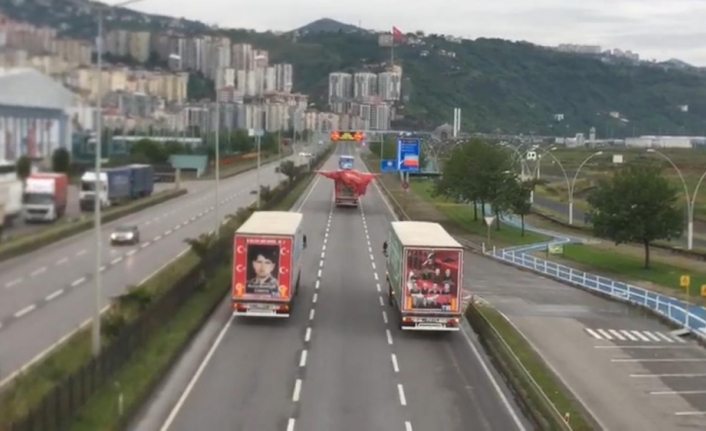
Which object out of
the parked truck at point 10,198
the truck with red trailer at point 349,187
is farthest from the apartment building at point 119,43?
the truck with red trailer at point 349,187

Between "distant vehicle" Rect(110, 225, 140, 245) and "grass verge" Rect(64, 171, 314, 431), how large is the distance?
1218cm

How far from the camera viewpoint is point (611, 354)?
86.7ft

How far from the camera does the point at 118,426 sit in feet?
55.3

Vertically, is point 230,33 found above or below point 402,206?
above

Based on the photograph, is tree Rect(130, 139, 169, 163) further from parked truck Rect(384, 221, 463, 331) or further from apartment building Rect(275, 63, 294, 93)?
apartment building Rect(275, 63, 294, 93)

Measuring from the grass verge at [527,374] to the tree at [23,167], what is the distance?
2137 centimetres

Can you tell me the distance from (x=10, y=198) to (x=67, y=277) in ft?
42.1

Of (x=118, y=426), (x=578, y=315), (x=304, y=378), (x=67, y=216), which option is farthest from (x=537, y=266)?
(x=118, y=426)

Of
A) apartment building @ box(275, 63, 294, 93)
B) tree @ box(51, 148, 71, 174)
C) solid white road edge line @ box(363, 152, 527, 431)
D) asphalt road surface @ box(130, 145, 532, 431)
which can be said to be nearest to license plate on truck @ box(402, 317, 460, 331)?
asphalt road surface @ box(130, 145, 532, 431)

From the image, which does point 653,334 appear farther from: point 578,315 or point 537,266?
point 537,266

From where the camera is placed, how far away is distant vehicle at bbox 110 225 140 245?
4525 cm

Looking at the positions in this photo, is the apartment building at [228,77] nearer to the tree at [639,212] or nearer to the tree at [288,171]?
the tree at [288,171]

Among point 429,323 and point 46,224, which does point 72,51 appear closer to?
point 429,323

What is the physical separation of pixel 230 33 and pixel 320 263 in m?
Result: 31.4
